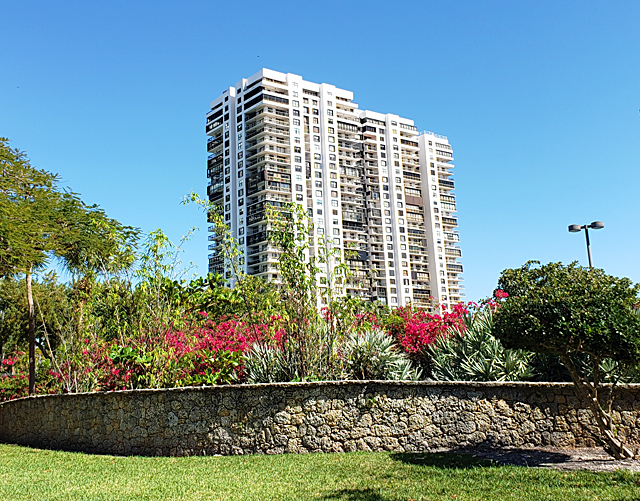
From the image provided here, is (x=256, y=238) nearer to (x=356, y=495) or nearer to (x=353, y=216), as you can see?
(x=353, y=216)

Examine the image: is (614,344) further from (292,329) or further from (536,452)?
(292,329)

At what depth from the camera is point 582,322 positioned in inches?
304

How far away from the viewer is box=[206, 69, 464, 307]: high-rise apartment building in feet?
285

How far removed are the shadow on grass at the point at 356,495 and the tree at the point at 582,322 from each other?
3.11 metres

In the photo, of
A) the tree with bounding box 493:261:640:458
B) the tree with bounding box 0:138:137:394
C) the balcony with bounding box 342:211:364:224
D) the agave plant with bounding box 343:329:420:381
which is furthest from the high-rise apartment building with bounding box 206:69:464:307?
the tree with bounding box 493:261:640:458

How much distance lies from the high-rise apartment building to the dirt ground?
7157 cm

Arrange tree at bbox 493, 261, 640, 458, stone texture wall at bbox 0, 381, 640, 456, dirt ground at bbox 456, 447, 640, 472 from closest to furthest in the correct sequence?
tree at bbox 493, 261, 640, 458, dirt ground at bbox 456, 447, 640, 472, stone texture wall at bbox 0, 381, 640, 456

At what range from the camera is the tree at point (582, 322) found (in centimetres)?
766

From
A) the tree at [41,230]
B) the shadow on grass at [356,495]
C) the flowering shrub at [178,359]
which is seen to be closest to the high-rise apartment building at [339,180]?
the tree at [41,230]

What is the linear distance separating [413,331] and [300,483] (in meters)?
6.37

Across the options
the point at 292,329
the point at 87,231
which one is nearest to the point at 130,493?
the point at 292,329

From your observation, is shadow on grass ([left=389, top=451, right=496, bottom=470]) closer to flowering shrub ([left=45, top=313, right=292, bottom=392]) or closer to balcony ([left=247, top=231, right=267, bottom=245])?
flowering shrub ([left=45, top=313, right=292, bottom=392])

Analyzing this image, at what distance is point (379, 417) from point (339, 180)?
274ft

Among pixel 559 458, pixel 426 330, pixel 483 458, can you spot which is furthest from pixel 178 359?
pixel 559 458
